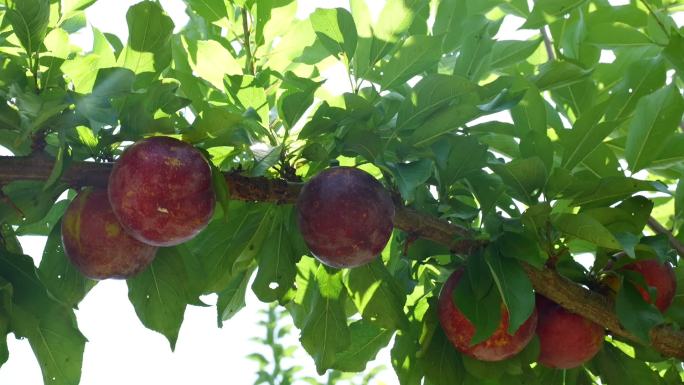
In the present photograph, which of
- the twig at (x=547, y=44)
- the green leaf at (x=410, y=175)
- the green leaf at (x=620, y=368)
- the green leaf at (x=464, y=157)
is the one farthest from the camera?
the twig at (x=547, y=44)

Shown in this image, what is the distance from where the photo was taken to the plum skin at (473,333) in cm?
185

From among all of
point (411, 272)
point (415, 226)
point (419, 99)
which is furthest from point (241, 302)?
point (419, 99)

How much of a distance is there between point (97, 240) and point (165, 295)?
8.7 inches

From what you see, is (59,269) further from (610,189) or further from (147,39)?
(610,189)

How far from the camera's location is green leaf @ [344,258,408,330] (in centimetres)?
199

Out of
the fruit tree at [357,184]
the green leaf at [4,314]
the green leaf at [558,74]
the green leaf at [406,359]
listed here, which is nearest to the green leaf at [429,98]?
the fruit tree at [357,184]

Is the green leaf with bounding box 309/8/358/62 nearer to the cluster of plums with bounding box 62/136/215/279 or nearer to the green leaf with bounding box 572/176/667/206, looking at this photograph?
the cluster of plums with bounding box 62/136/215/279

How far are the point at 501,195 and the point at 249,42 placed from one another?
668mm

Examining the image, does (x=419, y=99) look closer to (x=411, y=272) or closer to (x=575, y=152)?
(x=575, y=152)

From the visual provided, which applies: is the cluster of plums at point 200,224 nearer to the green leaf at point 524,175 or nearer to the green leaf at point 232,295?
the green leaf at point 524,175

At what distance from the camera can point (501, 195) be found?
1.91 m

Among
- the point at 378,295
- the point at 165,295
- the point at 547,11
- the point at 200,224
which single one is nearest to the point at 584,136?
the point at 547,11

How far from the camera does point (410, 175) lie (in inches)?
64.0

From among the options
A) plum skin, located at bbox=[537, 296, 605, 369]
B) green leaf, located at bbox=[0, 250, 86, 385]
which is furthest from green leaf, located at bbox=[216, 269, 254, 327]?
plum skin, located at bbox=[537, 296, 605, 369]
